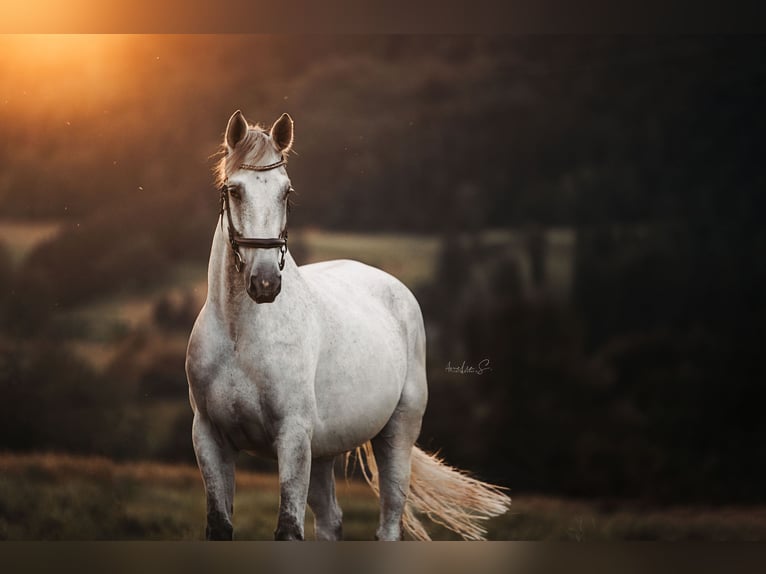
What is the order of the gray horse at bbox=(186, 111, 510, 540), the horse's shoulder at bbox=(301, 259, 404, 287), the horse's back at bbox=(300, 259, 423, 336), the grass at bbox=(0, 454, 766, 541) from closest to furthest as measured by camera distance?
the gray horse at bbox=(186, 111, 510, 540) → the horse's back at bbox=(300, 259, 423, 336) → the horse's shoulder at bbox=(301, 259, 404, 287) → the grass at bbox=(0, 454, 766, 541)

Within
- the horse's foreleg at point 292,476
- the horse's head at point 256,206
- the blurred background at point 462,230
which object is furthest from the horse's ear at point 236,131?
the blurred background at point 462,230

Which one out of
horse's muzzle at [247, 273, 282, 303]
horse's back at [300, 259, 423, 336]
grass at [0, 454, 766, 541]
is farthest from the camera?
grass at [0, 454, 766, 541]

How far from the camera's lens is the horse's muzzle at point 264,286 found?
4.07 metres

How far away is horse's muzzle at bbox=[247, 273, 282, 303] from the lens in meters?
4.07

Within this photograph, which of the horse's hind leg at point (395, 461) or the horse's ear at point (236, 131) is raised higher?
the horse's ear at point (236, 131)

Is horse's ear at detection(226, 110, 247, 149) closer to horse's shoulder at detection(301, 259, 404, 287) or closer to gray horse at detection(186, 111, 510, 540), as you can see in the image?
gray horse at detection(186, 111, 510, 540)

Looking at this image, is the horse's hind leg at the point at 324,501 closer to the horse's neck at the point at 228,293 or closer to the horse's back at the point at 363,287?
the horse's back at the point at 363,287

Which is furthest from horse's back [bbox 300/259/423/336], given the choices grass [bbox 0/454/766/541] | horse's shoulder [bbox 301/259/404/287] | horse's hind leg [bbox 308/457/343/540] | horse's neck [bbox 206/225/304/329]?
grass [bbox 0/454/766/541]

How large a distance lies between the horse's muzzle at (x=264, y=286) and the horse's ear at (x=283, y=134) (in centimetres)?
65

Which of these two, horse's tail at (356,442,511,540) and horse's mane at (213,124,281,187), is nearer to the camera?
horse's mane at (213,124,281,187)

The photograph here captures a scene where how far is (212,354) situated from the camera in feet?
14.2

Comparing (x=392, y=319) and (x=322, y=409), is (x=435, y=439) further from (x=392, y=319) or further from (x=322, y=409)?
(x=322, y=409)

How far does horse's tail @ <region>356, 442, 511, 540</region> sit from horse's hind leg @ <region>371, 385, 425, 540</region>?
0.57 ft

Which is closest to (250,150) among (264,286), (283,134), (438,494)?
(283,134)
